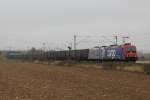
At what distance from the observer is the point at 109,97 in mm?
13555

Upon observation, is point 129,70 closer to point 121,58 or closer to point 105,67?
point 105,67

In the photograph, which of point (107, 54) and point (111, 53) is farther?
point (107, 54)

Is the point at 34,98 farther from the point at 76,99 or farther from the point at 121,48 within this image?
the point at 121,48

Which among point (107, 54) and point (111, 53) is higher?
point (111, 53)

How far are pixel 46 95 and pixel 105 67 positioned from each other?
2750cm

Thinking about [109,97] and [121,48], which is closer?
[109,97]

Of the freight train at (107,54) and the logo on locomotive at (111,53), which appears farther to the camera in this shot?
the logo on locomotive at (111,53)

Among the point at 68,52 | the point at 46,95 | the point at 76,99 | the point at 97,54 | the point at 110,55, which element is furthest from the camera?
the point at 68,52

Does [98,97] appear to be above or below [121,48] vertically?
below

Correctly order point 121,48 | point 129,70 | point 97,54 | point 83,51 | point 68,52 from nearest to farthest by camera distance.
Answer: point 129,70, point 121,48, point 97,54, point 83,51, point 68,52

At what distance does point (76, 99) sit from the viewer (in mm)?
12836

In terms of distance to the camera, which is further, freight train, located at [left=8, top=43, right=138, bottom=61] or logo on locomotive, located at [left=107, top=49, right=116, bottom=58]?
logo on locomotive, located at [left=107, top=49, right=116, bottom=58]

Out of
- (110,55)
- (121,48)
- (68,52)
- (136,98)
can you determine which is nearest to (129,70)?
(121,48)

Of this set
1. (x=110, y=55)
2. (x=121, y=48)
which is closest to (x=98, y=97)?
(x=121, y=48)
